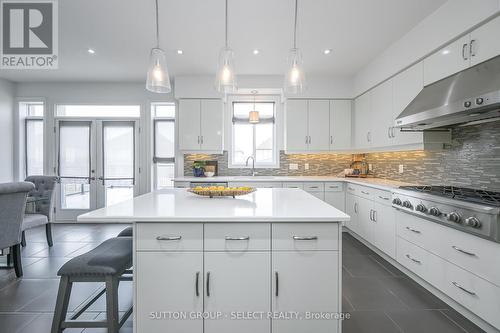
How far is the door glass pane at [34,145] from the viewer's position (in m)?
5.21

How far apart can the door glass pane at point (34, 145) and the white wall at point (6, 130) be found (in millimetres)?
252

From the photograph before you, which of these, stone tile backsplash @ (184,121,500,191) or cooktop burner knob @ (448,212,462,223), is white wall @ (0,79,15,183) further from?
cooktop burner knob @ (448,212,462,223)

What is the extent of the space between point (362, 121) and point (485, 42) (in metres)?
2.26

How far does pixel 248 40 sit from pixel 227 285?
3.04m

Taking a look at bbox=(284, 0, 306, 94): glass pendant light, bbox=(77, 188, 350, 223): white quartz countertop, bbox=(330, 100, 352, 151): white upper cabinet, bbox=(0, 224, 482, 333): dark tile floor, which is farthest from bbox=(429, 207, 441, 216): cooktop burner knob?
bbox=(330, 100, 352, 151): white upper cabinet

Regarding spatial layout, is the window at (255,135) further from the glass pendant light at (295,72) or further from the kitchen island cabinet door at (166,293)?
the kitchen island cabinet door at (166,293)

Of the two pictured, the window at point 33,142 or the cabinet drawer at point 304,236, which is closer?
the cabinet drawer at point 304,236

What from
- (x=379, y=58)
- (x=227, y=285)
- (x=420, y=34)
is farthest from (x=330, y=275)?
(x=379, y=58)

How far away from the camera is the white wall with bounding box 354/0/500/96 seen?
213 centimetres

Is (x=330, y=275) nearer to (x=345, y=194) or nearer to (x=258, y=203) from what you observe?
(x=258, y=203)

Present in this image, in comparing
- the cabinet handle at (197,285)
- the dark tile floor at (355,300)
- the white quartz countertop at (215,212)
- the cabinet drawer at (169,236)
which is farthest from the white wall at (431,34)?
the cabinet handle at (197,285)

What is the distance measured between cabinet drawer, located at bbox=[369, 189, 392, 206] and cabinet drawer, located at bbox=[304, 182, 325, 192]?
968 millimetres

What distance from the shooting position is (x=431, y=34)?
8.86ft

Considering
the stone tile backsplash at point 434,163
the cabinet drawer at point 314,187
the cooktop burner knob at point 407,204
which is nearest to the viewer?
the stone tile backsplash at point 434,163
